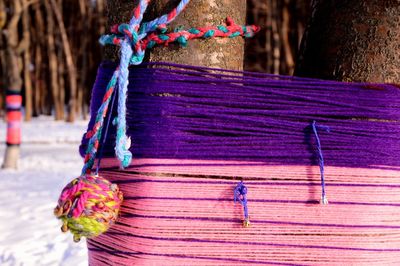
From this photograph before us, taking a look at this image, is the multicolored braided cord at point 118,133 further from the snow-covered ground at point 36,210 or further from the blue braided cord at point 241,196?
the snow-covered ground at point 36,210

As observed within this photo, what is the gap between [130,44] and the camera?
136cm

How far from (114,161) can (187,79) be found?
27 centimetres

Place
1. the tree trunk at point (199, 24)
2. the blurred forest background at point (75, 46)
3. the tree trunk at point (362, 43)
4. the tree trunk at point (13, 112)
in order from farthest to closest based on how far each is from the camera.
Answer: the blurred forest background at point (75, 46) → the tree trunk at point (13, 112) → the tree trunk at point (362, 43) → the tree trunk at point (199, 24)

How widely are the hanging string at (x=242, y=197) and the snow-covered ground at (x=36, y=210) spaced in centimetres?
272

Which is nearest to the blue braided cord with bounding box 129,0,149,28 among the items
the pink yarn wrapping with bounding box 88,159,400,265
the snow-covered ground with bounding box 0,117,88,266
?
the pink yarn wrapping with bounding box 88,159,400,265

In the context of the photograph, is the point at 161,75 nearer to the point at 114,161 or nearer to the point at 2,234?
the point at 114,161

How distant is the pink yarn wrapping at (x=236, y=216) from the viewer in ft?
4.43

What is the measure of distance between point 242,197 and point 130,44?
0.45 meters

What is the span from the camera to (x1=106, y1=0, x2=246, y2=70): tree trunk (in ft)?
4.59

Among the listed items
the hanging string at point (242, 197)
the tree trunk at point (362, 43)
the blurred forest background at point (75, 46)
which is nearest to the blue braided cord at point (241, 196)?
the hanging string at point (242, 197)

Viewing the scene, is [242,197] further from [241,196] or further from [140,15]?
[140,15]

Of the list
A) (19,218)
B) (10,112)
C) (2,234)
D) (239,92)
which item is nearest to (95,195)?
(239,92)

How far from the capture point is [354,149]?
1401 mm

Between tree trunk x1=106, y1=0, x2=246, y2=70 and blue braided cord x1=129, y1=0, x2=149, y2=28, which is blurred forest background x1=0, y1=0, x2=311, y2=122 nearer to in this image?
tree trunk x1=106, y1=0, x2=246, y2=70
